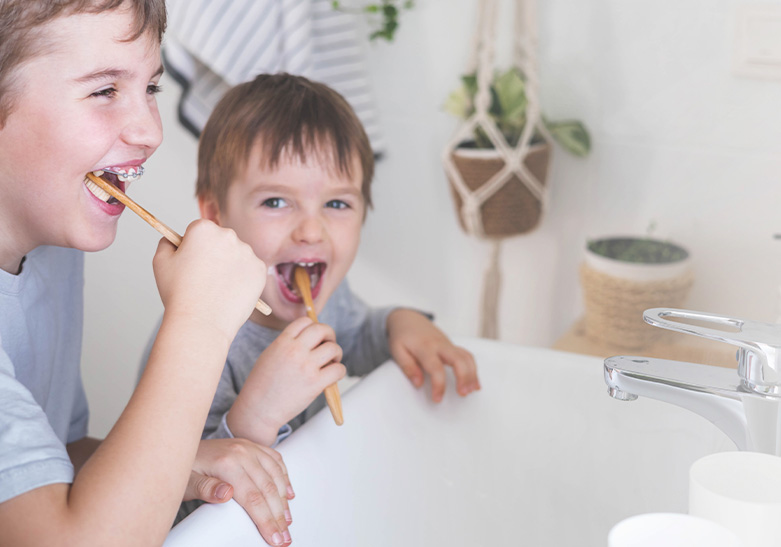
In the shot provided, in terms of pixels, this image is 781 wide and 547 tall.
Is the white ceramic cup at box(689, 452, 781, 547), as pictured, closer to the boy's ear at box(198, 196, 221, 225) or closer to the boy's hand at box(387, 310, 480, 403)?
the boy's hand at box(387, 310, 480, 403)

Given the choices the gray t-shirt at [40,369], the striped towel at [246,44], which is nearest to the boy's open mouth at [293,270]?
the gray t-shirt at [40,369]

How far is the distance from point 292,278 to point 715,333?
0.49m

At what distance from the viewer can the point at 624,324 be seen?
1.19 metres

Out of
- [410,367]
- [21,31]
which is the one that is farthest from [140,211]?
[410,367]

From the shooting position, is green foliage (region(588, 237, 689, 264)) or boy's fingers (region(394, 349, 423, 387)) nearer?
boy's fingers (region(394, 349, 423, 387))

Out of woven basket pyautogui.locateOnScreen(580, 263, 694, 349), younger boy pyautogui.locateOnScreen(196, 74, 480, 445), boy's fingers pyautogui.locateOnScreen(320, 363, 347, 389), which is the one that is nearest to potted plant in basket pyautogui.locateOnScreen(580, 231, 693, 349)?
woven basket pyautogui.locateOnScreen(580, 263, 694, 349)

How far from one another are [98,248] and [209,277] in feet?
0.43

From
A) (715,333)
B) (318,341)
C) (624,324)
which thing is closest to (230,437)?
(318,341)

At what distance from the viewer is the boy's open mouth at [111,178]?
2.12ft

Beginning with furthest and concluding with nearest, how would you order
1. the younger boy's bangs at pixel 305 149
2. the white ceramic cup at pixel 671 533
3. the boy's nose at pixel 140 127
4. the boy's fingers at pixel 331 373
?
the younger boy's bangs at pixel 305 149 < the boy's fingers at pixel 331 373 < the boy's nose at pixel 140 127 < the white ceramic cup at pixel 671 533

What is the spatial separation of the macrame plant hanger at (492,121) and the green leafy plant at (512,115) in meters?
0.01

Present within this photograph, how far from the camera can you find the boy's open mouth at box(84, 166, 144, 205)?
645 millimetres

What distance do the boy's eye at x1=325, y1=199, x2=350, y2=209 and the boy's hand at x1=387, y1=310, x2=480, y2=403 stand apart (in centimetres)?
17

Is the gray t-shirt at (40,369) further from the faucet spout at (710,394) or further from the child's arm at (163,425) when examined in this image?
the faucet spout at (710,394)
